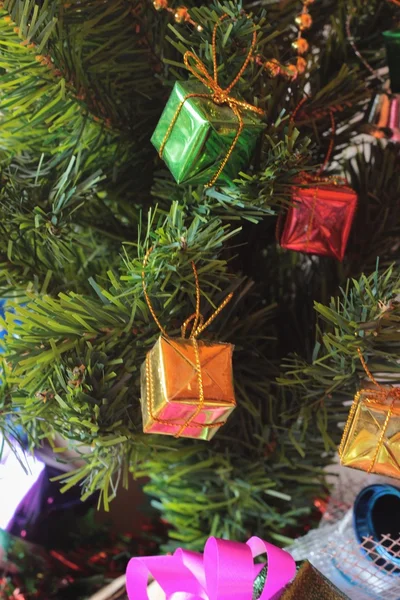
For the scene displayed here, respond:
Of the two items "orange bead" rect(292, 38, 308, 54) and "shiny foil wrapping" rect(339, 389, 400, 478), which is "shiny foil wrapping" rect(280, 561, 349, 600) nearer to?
"shiny foil wrapping" rect(339, 389, 400, 478)

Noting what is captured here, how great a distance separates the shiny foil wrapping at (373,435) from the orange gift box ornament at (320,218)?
12 centimetres

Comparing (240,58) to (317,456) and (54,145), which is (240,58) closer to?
(54,145)

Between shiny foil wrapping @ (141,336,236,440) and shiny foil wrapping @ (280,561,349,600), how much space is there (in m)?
0.11

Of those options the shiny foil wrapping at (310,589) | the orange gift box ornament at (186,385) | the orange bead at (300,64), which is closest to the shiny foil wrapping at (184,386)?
the orange gift box ornament at (186,385)

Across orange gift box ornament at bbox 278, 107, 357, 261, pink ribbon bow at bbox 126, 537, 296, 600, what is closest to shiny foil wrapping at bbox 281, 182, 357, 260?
orange gift box ornament at bbox 278, 107, 357, 261

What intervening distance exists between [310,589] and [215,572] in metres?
0.06

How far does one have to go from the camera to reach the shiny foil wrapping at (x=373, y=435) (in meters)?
0.37

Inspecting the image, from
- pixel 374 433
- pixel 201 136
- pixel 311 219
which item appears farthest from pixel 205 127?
pixel 374 433

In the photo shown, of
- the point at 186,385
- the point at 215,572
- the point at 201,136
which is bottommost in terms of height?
the point at 215,572

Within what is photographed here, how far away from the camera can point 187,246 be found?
36cm

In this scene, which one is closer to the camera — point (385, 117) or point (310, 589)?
point (310, 589)

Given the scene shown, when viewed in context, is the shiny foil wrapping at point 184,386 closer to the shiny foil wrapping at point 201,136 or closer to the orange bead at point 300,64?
the shiny foil wrapping at point 201,136

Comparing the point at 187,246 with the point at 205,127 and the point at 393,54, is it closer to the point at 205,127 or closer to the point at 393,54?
the point at 205,127

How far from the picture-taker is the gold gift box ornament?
14.4 inches
